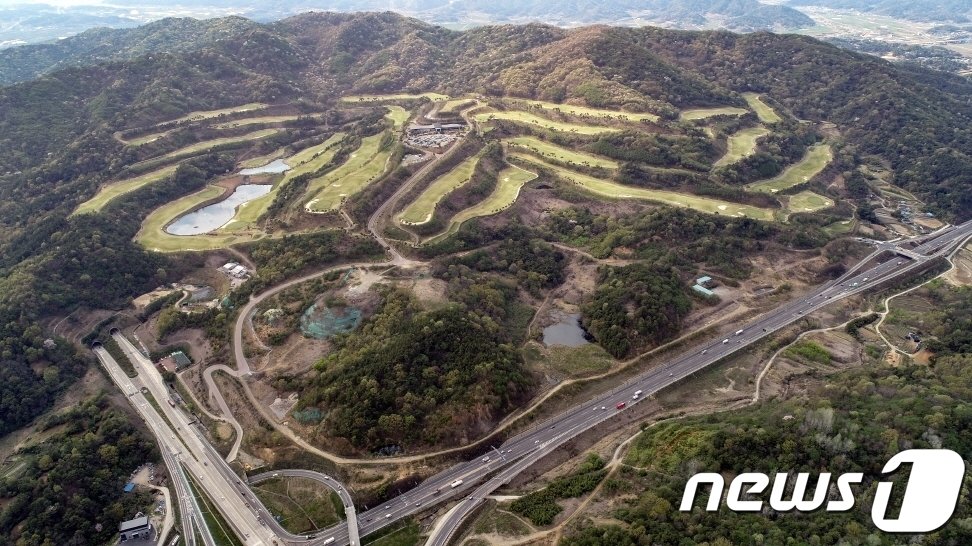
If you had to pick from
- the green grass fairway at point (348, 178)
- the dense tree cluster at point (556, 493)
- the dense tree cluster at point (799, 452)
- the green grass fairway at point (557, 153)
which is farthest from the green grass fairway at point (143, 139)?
the dense tree cluster at point (799, 452)

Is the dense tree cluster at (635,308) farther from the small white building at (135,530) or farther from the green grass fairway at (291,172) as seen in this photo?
the green grass fairway at (291,172)

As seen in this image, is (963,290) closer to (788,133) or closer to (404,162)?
(788,133)

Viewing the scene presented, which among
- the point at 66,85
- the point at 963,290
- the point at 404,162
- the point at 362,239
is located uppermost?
the point at 66,85

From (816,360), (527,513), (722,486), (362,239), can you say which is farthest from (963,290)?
(362,239)

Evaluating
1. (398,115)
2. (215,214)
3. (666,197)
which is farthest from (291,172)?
(666,197)

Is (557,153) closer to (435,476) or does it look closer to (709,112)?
(709,112)

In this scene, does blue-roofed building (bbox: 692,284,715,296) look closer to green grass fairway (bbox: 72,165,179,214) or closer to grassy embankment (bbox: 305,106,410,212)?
grassy embankment (bbox: 305,106,410,212)
